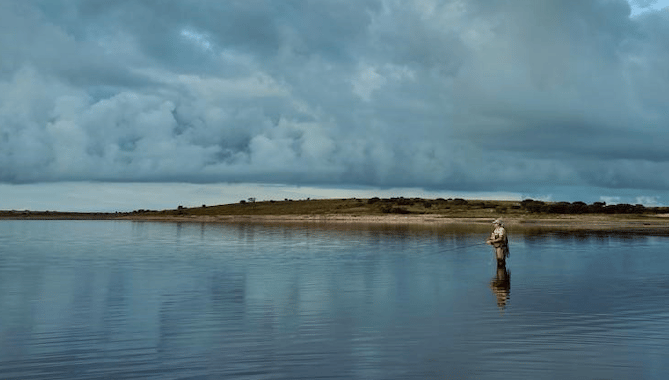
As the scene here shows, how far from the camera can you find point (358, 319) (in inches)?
858

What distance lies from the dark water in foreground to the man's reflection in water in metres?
0.15

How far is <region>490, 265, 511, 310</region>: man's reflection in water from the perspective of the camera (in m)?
26.1

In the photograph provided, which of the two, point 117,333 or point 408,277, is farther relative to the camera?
point 408,277

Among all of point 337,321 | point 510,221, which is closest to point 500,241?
point 337,321

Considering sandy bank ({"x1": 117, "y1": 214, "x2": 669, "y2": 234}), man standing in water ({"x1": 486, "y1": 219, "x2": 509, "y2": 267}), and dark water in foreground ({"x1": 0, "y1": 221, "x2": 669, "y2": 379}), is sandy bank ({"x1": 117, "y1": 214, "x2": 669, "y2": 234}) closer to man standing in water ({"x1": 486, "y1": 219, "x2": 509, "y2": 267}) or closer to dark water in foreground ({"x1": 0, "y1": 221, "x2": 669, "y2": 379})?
man standing in water ({"x1": 486, "y1": 219, "x2": 509, "y2": 267})

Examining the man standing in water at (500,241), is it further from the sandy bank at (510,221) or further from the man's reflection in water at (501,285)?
the sandy bank at (510,221)

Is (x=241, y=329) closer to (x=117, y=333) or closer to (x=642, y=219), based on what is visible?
(x=117, y=333)

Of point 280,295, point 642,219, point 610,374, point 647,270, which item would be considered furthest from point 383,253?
point 642,219

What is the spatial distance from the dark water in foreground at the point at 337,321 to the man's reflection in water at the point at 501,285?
0.15 metres

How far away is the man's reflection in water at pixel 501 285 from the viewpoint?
26125 millimetres

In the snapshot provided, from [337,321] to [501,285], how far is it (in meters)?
13.0

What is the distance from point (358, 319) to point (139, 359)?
8.12 metres

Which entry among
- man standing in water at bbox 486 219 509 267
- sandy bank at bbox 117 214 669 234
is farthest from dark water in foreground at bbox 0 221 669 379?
sandy bank at bbox 117 214 669 234

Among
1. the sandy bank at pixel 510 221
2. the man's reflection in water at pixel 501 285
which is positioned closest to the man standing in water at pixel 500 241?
the man's reflection in water at pixel 501 285
